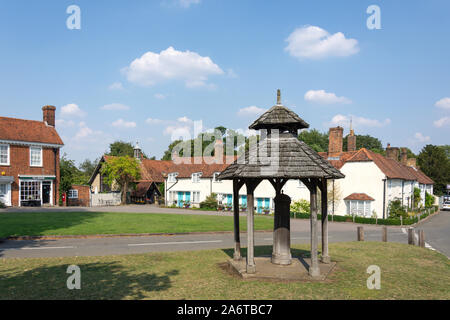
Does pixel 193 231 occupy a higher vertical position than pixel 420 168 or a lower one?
lower

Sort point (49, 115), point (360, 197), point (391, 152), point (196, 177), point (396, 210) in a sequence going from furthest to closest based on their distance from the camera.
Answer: point (196, 177) → point (391, 152) → point (49, 115) → point (360, 197) → point (396, 210)

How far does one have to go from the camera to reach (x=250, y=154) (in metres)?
12.0

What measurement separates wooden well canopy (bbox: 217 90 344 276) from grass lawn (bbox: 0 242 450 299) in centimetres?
121

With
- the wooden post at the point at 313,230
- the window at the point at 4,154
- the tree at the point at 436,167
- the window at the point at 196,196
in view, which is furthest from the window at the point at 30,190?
the tree at the point at 436,167

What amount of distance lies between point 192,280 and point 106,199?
139ft

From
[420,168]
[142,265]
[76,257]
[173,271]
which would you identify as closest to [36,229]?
[76,257]

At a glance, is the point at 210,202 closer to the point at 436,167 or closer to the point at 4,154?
the point at 4,154

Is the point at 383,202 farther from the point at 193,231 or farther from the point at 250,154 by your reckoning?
the point at 250,154

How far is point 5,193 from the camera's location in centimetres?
3675

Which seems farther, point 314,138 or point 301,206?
point 314,138

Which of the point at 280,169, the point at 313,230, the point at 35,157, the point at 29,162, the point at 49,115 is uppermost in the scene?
the point at 49,115

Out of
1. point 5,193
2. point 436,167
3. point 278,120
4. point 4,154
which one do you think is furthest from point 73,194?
point 436,167
